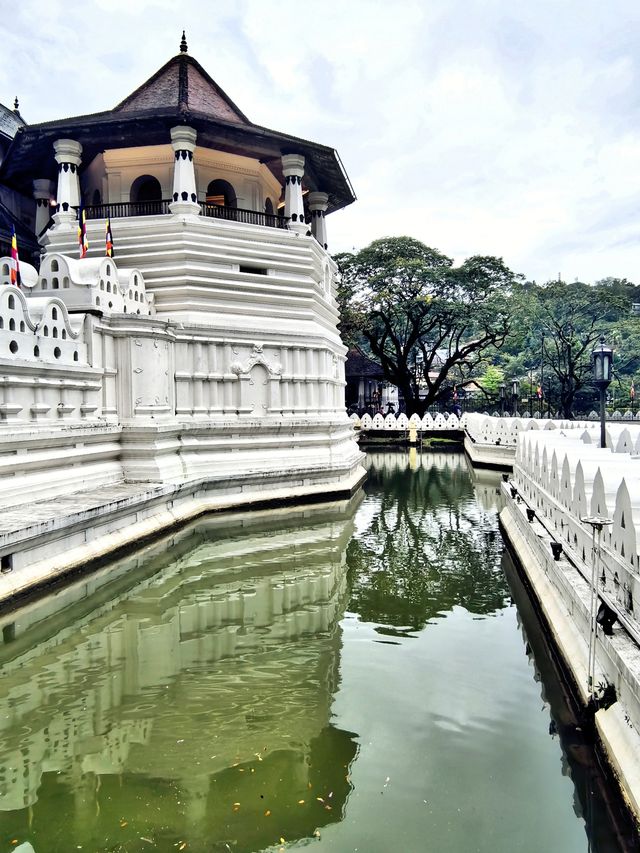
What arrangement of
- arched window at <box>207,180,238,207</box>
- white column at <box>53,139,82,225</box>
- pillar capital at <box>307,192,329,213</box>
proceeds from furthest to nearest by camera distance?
pillar capital at <box>307,192,329,213</box> → arched window at <box>207,180,238,207</box> → white column at <box>53,139,82,225</box>

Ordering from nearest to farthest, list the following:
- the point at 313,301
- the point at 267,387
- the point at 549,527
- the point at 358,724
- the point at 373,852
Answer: the point at 373,852 → the point at 358,724 → the point at 549,527 → the point at 267,387 → the point at 313,301

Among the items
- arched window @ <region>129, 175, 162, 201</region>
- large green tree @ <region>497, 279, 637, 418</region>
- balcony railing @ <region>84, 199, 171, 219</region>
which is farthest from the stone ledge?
large green tree @ <region>497, 279, 637, 418</region>

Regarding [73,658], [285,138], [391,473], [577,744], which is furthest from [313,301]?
[577,744]

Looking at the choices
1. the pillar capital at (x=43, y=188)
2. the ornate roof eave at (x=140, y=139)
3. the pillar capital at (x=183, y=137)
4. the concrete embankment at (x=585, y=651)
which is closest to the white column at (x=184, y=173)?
the pillar capital at (x=183, y=137)

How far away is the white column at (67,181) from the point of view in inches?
696

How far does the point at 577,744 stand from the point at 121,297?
13451 millimetres

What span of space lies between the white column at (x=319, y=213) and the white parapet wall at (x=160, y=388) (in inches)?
92.7

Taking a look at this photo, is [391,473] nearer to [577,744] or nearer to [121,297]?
[121,297]

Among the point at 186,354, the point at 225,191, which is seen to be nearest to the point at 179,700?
the point at 186,354

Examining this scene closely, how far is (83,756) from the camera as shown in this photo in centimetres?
502

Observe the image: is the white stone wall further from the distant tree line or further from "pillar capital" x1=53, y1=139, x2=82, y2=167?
the distant tree line

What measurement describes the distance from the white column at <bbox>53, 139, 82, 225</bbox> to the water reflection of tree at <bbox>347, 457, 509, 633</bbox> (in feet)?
38.8

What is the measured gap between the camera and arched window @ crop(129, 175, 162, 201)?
19.3 metres

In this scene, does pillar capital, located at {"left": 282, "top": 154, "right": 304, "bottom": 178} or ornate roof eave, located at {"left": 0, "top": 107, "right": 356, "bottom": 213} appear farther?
pillar capital, located at {"left": 282, "top": 154, "right": 304, "bottom": 178}
